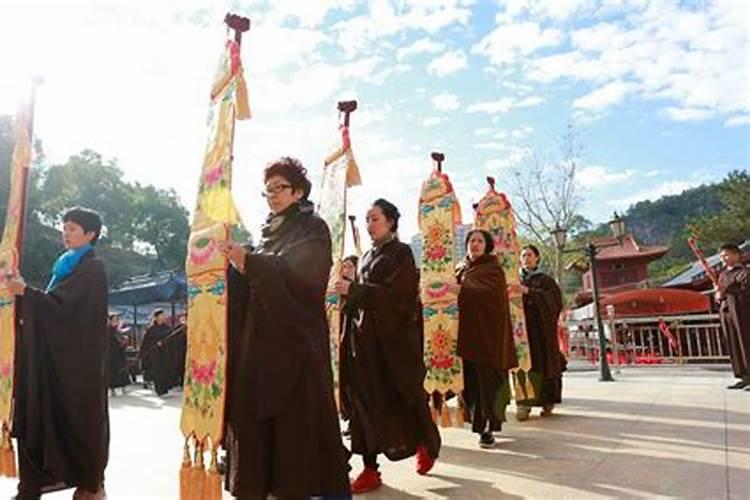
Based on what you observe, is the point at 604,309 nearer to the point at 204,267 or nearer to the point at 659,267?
the point at 204,267

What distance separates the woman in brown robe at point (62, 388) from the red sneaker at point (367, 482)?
1406 millimetres

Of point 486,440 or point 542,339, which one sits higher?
point 542,339

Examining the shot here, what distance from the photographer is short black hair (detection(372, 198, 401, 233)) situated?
4.09 m

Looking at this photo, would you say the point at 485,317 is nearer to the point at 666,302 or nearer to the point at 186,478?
the point at 186,478

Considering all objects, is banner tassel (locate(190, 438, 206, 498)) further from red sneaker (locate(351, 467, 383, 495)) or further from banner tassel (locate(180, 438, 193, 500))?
red sneaker (locate(351, 467, 383, 495))

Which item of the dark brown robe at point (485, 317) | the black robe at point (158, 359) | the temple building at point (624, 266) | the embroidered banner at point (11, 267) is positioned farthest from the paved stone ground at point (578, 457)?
the temple building at point (624, 266)

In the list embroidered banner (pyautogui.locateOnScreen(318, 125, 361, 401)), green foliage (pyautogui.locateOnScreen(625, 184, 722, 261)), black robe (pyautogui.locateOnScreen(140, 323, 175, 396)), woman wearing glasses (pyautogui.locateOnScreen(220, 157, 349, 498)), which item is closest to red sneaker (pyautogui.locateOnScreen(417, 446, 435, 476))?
embroidered banner (pyautogui.locateOnScreen(318, 125, 361, 401))

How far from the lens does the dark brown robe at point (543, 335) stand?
6355 mm

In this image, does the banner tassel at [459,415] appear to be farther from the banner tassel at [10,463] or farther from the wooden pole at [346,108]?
the banner tassel at [10,463]

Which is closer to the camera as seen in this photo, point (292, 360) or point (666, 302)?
point (292, 360)

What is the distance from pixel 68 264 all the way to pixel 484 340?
2967 mm

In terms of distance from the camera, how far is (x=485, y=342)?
495 centimetres

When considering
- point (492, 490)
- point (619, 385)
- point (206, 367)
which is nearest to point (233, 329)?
point (206, 367)

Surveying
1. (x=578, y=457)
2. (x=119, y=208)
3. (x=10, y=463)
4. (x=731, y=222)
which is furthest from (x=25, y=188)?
(x=119, y=208)
